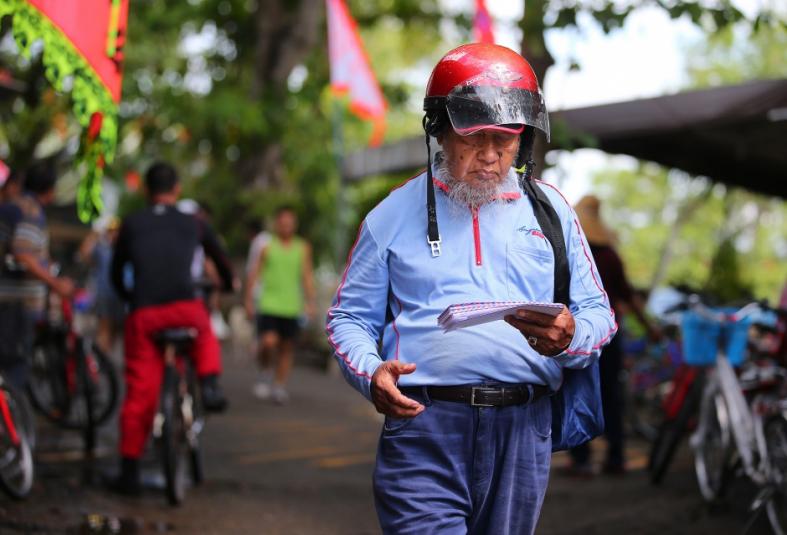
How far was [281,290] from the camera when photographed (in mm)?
12367

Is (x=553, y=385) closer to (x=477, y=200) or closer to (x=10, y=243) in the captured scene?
(x=477, y=200)

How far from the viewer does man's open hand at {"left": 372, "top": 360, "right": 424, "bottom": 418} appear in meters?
2.90

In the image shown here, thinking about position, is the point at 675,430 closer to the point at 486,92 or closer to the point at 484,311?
the point at 486,92

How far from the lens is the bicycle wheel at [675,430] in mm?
7840

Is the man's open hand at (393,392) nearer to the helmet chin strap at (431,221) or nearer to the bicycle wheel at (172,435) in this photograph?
the helmet chin strap at (431,221)

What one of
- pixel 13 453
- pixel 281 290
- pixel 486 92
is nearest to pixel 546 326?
pixel 486 92

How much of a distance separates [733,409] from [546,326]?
4556 millimetres

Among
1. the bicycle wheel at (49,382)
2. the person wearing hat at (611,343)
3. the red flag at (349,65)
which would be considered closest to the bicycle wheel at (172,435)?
the bicycle wheel at (49,382)

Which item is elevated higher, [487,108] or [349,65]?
[349,65]

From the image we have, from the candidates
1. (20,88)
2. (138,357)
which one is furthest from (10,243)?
(20,88)

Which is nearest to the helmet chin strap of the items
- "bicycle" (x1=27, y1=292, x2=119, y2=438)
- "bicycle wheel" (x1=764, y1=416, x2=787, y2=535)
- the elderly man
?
the elderly man

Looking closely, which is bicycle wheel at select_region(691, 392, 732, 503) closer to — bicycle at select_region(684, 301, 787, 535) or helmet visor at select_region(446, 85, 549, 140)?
bicycle at select_region(684, 301, 787, 535)

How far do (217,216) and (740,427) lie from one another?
1417 centimetres

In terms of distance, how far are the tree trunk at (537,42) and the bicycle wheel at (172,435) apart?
2702 mm
